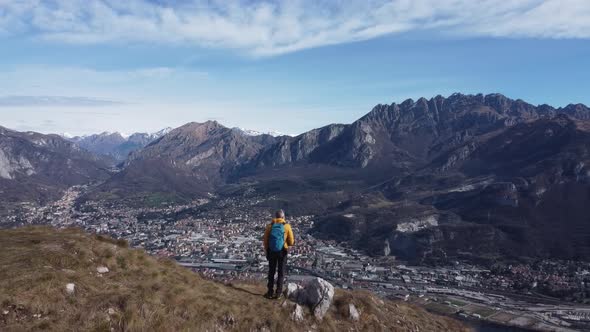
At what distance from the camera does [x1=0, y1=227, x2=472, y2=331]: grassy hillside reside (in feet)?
39.2

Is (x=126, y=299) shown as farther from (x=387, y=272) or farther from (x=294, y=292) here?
(x=387, y=272)

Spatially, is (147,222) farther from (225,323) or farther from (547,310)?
(225,323)

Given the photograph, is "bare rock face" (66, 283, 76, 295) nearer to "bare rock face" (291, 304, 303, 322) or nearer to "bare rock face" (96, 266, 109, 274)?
"bare rock face" (96, 266, 109, 274)

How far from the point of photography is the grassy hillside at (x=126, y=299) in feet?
39.2

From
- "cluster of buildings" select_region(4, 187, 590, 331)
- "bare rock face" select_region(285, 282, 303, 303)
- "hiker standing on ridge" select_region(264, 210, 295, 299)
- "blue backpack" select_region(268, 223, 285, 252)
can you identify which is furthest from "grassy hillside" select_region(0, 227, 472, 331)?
Answer: "cluster of buildings" select_region(4, 187, 590, 331)

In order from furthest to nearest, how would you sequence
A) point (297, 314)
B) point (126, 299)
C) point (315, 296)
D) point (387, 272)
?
point (387, 272)
point (315, 296)
point (297, 314)
point (126, 299)

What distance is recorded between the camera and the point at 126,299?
42.3 ft

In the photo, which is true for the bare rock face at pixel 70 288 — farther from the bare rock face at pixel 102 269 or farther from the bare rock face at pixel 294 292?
the bare rock face at pixel 294 292

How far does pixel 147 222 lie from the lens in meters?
161

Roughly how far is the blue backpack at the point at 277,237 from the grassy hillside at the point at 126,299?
207cm

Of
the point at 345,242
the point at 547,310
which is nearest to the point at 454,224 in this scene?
the point at 345,242

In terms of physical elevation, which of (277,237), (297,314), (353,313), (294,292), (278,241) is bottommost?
(353,313)

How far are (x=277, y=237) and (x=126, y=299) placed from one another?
546 cm

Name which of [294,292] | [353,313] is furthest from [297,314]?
[353,313]
